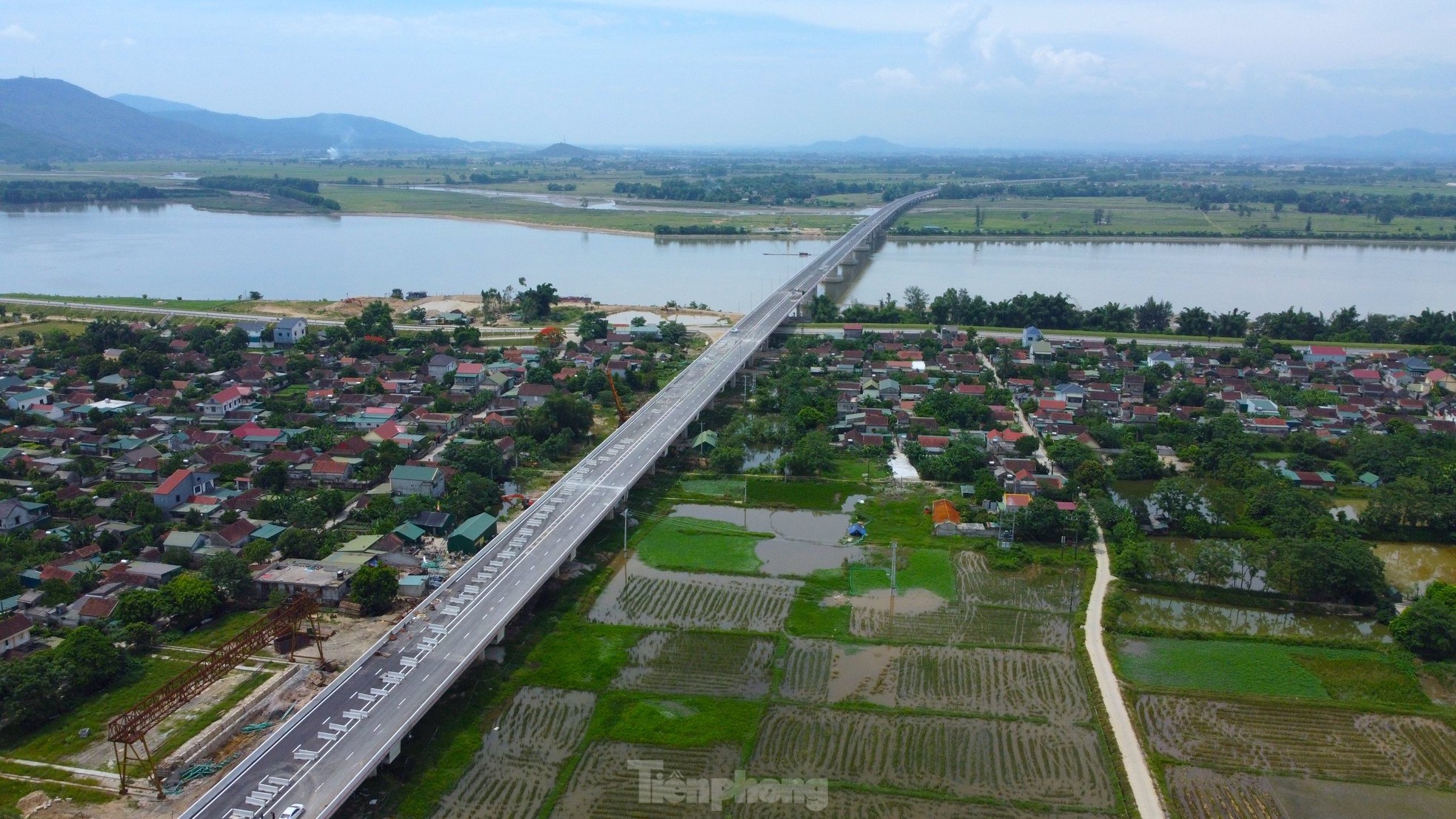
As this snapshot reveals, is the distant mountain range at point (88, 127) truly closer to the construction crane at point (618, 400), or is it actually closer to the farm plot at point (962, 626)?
the construction crane at point (618, 400)

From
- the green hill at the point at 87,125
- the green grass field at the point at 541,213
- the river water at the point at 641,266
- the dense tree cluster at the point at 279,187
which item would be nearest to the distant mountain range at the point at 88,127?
the green hill at the point at 87,125

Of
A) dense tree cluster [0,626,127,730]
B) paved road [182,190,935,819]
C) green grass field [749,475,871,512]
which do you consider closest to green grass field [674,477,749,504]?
green grass field [749,475,871,512]

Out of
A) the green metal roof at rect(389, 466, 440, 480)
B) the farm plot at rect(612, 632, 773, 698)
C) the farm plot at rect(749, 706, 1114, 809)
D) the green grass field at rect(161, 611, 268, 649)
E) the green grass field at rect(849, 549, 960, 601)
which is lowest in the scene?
the farm plot at rect(749, 706, 1114, 809)

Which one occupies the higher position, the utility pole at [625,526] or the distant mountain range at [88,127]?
the distant mountain range at [88,127]

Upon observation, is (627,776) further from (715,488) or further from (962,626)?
(715,488)

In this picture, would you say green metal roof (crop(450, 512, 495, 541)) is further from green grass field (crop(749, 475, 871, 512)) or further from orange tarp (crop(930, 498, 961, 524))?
orange tarp (crop(930, 498, 961, 524))

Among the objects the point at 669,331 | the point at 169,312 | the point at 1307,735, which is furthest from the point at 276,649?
the point at 169,312

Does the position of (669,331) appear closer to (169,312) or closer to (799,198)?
(169,312)
